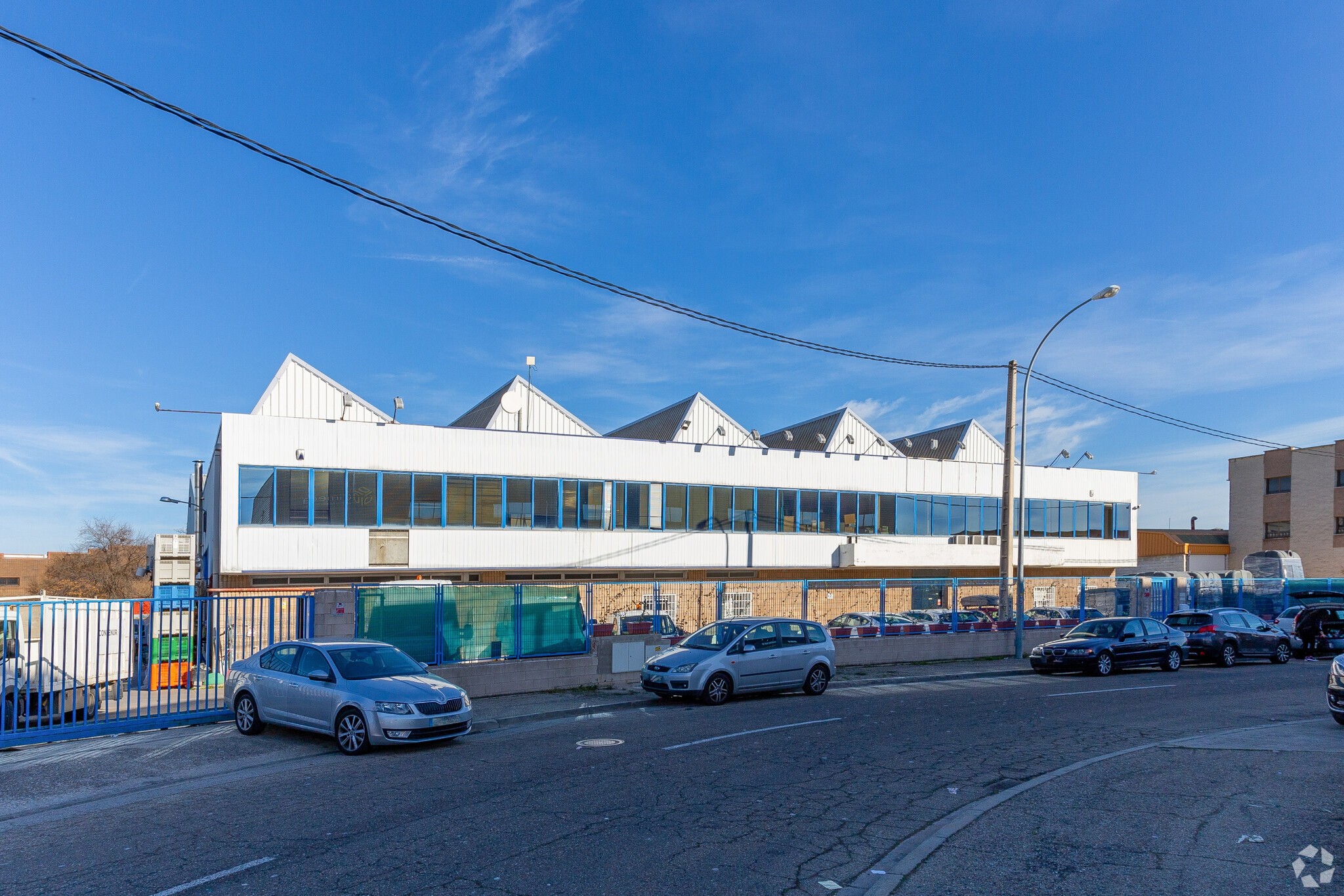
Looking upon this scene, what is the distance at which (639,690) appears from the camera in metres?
18.2

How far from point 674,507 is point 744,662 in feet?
71.4

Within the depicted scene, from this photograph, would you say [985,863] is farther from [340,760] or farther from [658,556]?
[658,556]

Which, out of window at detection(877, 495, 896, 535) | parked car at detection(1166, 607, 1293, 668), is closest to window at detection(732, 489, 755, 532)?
window at detection(877, 495, 896, 535)

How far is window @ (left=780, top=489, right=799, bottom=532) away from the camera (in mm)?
40719

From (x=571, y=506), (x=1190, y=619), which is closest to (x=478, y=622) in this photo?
(x=571, y=506)

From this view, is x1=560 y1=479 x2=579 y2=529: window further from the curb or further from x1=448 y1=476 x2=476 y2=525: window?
the curb

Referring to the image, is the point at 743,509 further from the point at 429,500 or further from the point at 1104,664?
the point at 1104,664

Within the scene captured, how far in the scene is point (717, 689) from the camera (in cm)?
1658

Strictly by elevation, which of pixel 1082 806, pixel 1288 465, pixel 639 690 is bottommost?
pixel 639 690

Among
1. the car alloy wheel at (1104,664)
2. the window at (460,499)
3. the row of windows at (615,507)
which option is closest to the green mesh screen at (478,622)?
the car alloy wheel at (1104,664)

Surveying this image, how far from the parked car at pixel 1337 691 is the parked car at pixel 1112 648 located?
8.63 metres

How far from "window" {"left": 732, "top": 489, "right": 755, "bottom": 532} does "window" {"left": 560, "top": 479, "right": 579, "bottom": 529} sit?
23.4 ft

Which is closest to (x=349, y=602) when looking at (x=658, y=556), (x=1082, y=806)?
(x=1082, y=806)

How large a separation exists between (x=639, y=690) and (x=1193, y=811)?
1163 cm
